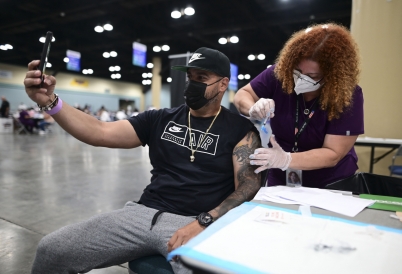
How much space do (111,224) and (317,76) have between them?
1.15m

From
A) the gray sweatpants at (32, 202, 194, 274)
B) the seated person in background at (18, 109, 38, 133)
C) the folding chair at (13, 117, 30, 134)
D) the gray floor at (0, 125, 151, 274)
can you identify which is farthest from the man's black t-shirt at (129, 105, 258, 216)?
the folding chair at (13, 117, 30, 134)

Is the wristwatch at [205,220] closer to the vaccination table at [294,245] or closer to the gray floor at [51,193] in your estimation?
the vaccination table at [294,245]

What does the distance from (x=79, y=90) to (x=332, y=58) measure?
70.1ft

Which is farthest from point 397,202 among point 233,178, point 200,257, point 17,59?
point 17,59

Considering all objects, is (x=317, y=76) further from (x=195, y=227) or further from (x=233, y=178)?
(x=195, y=227)

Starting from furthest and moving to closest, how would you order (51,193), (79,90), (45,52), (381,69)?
(79,90)
(51,193)
(381,69)
(45,52)

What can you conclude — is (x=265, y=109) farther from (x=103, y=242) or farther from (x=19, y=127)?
(x=19, y=127)

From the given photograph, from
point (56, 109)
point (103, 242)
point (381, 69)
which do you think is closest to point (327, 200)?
point (103, 242)

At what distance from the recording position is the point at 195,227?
3.56 feet

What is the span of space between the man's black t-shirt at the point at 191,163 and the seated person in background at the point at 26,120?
1119 centimetres

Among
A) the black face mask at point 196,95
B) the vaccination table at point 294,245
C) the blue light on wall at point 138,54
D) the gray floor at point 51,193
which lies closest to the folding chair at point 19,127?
the blue light on wall at point 138,54

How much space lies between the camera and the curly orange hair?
1242 millimetres

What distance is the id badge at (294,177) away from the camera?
4.55 feet

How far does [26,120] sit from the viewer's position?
35.8 ft
